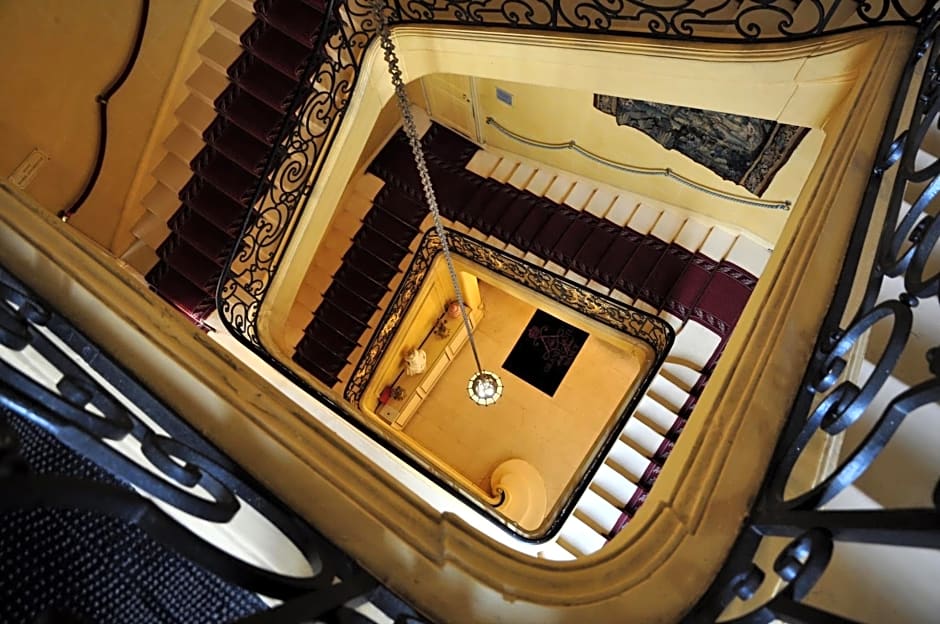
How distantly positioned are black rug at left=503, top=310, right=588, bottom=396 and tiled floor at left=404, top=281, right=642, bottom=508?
102 mm

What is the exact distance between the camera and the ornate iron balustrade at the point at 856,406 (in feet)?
4.18

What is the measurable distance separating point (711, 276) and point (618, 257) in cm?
104

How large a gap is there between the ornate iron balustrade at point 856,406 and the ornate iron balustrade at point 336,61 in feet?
5.22

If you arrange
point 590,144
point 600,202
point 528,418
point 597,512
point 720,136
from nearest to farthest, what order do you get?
point 720,136
point 597,512
point 590,144
point 600,202
point 528,418

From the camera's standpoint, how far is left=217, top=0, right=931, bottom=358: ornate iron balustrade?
397 centimetres

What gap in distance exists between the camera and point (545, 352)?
9.24 m

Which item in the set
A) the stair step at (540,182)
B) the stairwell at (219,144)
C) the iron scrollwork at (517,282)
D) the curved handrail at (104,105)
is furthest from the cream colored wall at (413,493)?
the stair step at (540,182)

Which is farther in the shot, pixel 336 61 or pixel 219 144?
pixel 219 144

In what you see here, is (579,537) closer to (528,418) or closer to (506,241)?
(528,418)

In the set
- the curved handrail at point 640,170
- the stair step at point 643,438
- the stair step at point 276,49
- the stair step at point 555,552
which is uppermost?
the curved handrail at point 640,170

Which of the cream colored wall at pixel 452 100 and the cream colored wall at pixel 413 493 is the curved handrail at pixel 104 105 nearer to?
the cream colored wall at pixel 452 100

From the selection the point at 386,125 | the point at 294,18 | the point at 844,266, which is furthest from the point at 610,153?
the point at 844,266

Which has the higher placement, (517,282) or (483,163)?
(483,163)

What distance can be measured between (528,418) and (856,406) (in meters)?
7.31
